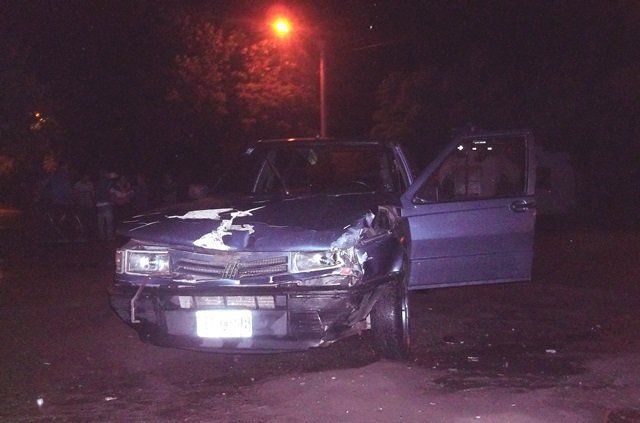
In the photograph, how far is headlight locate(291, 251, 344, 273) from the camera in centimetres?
612

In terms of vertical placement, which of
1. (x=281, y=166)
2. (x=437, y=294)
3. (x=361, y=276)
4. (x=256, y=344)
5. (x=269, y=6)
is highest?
(x=269, y=6)

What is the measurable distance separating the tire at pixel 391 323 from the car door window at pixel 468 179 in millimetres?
1545

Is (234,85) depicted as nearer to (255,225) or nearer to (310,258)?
(255,225)

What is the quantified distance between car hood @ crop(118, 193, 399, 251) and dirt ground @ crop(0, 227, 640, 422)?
1.03 meters

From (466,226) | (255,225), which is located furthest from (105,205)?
(255,225)

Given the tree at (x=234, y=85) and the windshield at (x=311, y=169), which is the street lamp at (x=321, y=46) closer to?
the tree at (x=234, y=85)

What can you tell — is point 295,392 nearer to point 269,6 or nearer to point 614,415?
point 614,415

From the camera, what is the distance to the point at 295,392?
20.0 feet

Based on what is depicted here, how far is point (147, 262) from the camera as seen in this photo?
6434 mm

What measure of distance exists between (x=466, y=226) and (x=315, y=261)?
2.44 metres

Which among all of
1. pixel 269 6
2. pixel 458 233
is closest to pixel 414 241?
pixel 458 233

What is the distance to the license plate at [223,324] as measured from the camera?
19.9 ft

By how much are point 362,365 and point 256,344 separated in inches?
44.3

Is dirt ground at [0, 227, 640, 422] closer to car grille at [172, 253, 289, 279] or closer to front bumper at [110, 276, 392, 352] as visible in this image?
front bumper at [110, 276, 392, 352]
